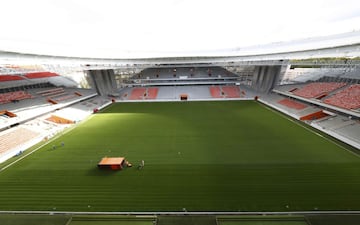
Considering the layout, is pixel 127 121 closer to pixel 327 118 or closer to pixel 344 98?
pixel 327 118

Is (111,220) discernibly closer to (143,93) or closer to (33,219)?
(33,219)

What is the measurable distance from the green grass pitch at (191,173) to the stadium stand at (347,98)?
4.18 m

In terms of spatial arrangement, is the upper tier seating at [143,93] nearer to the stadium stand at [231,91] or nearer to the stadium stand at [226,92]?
the stadium stand at [226,92]

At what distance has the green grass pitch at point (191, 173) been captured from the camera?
750 cm

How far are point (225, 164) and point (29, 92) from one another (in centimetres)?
2572

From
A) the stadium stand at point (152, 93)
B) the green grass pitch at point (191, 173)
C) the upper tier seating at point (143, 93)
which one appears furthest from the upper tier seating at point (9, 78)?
the stadium stand at point (152, 93)

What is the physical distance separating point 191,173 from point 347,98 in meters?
16.6

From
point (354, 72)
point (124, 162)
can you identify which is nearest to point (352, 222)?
point (124, 162)

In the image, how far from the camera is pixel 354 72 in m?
20.8

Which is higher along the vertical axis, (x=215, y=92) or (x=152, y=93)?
(x=152, y=93)

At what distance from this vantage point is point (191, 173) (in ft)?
30.9

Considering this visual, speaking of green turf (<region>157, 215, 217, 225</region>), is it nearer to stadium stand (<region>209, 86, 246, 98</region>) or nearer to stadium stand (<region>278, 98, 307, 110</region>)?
stadium stand (<region>278, 98, 307, 110</region>)

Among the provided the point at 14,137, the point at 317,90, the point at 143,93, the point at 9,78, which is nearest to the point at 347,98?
the point at 317,90

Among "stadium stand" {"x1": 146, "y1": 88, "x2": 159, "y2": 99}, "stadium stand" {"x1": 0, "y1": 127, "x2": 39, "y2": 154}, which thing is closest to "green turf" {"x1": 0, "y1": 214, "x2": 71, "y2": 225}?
"stadium stand" {"x1": 0, "y1": 127, "x2": 39, "y2": 154}
